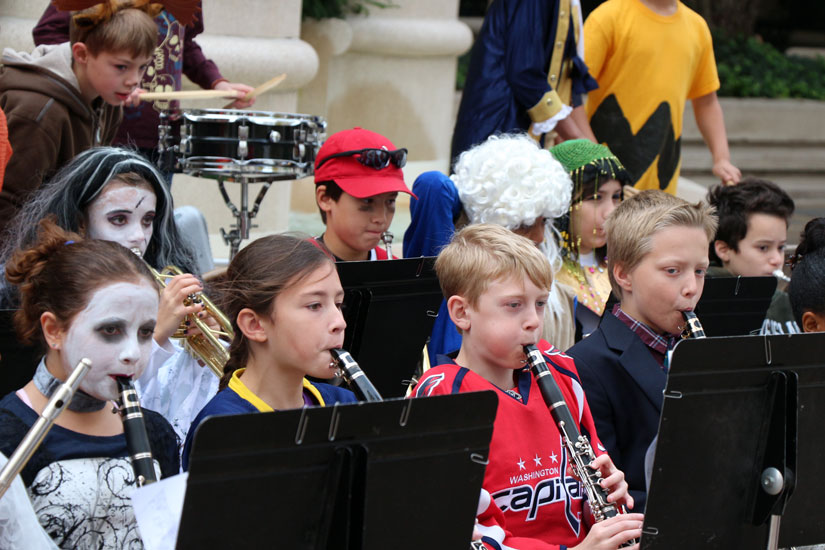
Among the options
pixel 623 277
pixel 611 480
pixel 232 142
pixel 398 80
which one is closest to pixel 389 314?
pixel 623 277

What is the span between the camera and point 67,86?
3.87 m

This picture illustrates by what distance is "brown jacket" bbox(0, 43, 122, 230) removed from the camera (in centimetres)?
363

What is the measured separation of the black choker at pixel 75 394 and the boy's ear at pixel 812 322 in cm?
218

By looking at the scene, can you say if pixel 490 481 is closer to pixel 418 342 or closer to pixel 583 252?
pixel 418 342

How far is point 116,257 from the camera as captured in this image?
247cm

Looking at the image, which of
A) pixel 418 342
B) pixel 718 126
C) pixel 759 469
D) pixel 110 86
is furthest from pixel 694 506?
pixel 718 126

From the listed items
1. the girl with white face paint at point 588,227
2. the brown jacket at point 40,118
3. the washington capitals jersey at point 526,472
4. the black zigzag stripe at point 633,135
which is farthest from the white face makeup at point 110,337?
the black zigzag stripe at point 633,135

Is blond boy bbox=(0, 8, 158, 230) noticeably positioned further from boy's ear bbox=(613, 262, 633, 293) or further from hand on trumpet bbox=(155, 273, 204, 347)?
boy's ear bbox=(613, 262, 633, 293)

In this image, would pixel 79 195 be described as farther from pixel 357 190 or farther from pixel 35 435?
pixel 35 435

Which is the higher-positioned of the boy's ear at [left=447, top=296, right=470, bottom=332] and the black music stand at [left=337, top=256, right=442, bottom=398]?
the boy's ear at [left=447, top=296, right=470, bottom=332]

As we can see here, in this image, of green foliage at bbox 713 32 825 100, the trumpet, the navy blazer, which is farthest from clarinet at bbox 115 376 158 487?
green foliage at bbox 713 32 825 100

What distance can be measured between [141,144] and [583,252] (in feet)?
6.45

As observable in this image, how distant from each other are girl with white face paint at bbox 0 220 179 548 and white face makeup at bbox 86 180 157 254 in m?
0.79

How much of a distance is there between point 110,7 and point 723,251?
2549 mm
